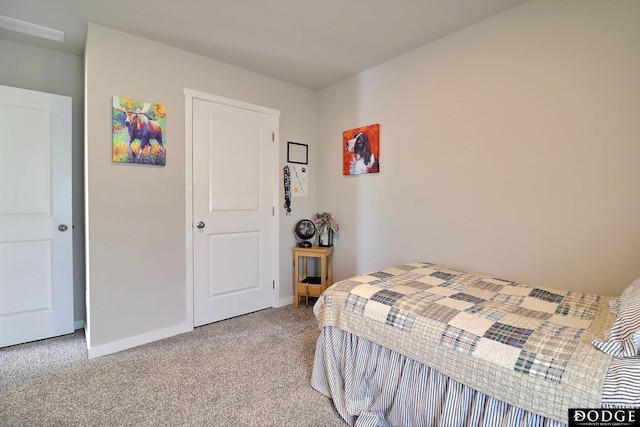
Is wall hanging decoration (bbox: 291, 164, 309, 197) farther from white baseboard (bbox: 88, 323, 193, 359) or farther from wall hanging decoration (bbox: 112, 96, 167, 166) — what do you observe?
white baseboard (bbox: 88, 323, 193, 359)

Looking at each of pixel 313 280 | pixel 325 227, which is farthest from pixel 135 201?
pixel 313 280

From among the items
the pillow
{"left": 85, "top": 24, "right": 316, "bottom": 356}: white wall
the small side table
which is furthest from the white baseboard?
the pillow

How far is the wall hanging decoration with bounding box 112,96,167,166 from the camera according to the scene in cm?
221

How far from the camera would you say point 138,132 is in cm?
229

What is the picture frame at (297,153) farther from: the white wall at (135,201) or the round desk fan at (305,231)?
the white wall at (135,201)

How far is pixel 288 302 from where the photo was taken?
10.8 feet

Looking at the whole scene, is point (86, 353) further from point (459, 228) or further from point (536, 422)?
point (459, 228)

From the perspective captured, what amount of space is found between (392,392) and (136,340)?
6.61 ft

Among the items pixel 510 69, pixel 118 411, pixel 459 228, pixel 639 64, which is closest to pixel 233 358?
pixel 118 411

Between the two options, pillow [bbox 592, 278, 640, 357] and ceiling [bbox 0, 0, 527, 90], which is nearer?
pillow [bbox 592, 278, 640, 357]

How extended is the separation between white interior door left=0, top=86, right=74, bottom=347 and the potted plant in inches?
89.2

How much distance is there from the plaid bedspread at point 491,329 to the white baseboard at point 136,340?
1474 millimetres

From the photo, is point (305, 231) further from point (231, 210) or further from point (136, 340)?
point (136, 340)
